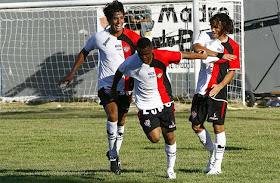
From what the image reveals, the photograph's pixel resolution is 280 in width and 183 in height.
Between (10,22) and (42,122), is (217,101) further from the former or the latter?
(10,22)

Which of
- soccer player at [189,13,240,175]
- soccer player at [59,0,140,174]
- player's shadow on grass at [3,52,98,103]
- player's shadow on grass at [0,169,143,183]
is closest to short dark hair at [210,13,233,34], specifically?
soccer player at [189,13,240,175]

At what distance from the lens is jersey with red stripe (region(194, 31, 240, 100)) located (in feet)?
35.7

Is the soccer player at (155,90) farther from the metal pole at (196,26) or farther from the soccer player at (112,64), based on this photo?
the metal pole at (196,26)

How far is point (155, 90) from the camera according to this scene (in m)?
10.1

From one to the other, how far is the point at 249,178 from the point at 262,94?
50.0 ft

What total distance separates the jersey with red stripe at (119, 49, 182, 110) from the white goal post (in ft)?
51.8

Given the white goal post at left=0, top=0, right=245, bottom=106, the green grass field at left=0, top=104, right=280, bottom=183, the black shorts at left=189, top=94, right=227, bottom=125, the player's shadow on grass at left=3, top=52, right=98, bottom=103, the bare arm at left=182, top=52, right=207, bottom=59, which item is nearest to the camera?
the bare arm at left=182, top=52, right=207, bottom=59

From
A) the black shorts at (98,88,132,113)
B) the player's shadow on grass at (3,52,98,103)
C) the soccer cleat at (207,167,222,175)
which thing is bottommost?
the player's shadow on grass at (3,52,98,103)

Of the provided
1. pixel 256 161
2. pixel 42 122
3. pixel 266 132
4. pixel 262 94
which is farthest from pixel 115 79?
pixel 262 94

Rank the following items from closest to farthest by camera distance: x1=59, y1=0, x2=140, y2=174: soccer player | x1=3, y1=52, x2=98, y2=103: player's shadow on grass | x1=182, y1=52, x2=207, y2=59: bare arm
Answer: x1=182, y1=52, x2=207, y2=59: bare arm, x1=59, y1=0, x2=140, y2=174: soccer player, x1=3, y1=52, x2=98, y2=103: player's shadow on grass

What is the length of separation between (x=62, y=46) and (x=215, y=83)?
680 inches

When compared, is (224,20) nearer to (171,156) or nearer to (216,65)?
(216,65)

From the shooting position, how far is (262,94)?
2509 centimetres

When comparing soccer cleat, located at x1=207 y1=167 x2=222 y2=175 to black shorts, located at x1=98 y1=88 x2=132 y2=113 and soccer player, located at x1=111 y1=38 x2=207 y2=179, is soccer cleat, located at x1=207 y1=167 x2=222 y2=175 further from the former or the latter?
black shorts, located at x1=98 y1=88 x2=132 y2=113
